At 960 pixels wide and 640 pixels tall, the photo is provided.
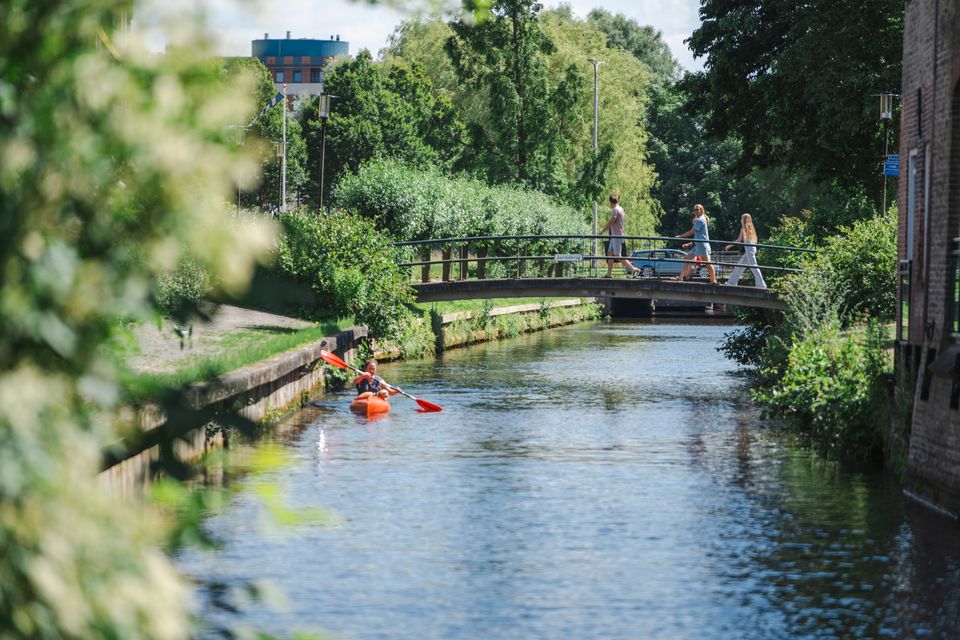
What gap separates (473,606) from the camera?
1121 cm

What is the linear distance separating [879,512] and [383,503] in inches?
194

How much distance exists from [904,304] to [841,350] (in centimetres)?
284

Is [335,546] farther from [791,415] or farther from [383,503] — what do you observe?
[791,415]

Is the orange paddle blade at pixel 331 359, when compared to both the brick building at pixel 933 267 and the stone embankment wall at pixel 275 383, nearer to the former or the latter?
the stone embankment wall at pixel 275 383

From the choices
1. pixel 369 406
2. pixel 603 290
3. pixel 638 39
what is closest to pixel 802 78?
pixel 603 290

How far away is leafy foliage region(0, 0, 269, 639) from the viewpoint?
8.32 feet

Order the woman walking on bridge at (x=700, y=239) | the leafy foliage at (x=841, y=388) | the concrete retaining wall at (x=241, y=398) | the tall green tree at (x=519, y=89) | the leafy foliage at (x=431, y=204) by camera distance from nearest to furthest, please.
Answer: the concrete retaining wall at (x=241, y=398)
the leafy foliage at (x=841, y=388)
the woman walking on bridge at (x=700, y=239)
the leafy foliage at (x=431, y=204)
the tall green tree at (x=519, y=89)

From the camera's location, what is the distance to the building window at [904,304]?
1686 cm

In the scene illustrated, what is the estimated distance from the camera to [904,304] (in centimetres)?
1700

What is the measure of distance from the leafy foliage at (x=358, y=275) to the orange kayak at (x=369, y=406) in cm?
675

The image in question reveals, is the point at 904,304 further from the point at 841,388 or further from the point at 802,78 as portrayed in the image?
the point at 802,78

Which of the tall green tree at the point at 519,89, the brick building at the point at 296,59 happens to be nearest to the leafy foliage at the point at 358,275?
the tall green tree at the point at 519,89

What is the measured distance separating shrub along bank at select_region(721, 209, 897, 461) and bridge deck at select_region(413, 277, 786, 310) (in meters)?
1.17

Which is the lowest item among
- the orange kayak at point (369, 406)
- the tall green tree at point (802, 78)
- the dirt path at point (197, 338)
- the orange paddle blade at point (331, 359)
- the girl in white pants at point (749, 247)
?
the orange kayak at point (369, 406)
